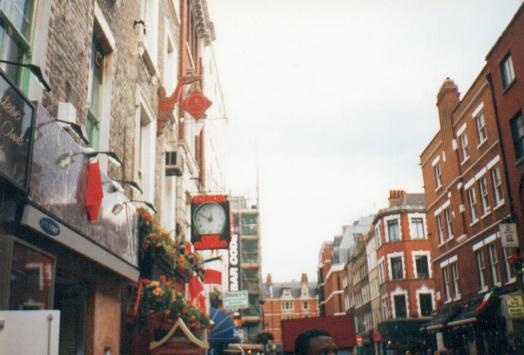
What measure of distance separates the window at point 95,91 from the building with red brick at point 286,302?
90.2 metres

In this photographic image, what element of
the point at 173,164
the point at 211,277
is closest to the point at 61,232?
the point at 173,164

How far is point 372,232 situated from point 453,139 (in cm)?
2722

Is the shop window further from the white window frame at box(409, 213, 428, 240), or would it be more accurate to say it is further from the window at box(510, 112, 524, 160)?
the white window frame at box(409, 213, 428, 240)

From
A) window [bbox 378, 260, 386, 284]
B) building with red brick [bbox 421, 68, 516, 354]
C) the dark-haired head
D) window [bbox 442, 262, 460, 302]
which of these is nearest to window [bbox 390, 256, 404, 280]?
window [bbox 378, 260, 386, 284]

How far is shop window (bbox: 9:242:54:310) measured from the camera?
5137 mm

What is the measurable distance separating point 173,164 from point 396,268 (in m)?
39.4

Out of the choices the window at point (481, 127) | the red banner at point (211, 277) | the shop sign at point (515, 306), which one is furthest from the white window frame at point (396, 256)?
the red banner at point (211, 277)

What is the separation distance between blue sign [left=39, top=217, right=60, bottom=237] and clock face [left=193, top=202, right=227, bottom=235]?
10192 mm

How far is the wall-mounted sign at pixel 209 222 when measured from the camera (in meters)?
15.8

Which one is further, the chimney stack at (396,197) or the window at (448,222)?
the chimney stack at (396,197)

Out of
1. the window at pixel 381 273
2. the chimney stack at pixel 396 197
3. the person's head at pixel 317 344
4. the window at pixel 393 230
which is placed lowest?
the person's head at pixel 317 344

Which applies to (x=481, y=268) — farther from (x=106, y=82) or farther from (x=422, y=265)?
(x=422, y=265)

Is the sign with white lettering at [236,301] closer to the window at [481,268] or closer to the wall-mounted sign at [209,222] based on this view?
the window at [481,268]

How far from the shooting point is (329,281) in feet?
294
